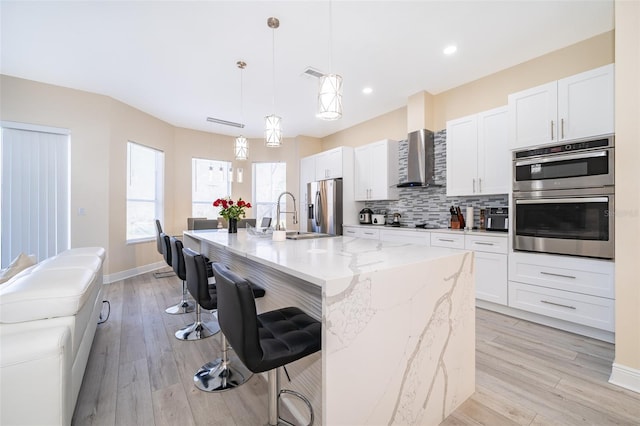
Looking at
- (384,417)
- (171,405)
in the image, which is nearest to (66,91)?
(171,405)

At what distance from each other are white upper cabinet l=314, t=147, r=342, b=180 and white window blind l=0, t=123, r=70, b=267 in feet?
13.3

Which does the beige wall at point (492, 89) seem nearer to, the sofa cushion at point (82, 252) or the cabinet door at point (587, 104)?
the cabinet door at point (587, 104)

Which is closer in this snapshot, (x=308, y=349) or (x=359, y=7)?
(x=308, y=349)

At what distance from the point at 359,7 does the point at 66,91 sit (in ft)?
14.1

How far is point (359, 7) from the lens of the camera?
2.40 metres

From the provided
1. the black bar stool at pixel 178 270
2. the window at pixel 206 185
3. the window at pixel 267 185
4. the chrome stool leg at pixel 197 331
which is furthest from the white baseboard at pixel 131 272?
the chrome stool leg at pixel 197 331

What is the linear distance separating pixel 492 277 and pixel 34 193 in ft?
19.7

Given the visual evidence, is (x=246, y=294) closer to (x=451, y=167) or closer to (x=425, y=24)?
(x=425, y=24)

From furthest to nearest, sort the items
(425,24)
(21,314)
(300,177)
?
(300,177) → (425,24) → (21,314)

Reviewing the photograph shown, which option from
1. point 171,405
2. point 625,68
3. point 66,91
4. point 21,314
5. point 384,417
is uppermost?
→ point 66,91

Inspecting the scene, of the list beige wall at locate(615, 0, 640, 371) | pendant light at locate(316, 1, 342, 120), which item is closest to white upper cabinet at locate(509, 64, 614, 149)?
beige wall at locate(615, 0, 640, 371)

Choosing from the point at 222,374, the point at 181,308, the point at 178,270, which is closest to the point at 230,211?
the point at 178,270

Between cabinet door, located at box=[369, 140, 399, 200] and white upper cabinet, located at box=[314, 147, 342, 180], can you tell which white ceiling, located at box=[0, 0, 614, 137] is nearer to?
cabinet door, located at box=[369, 140, 399, 200]

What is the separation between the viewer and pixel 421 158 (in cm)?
403
